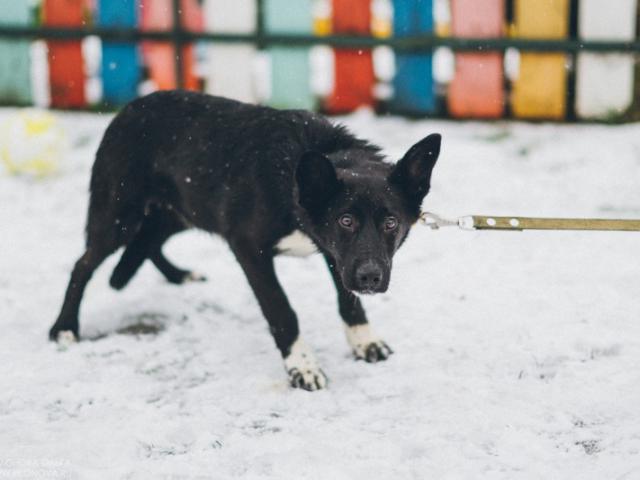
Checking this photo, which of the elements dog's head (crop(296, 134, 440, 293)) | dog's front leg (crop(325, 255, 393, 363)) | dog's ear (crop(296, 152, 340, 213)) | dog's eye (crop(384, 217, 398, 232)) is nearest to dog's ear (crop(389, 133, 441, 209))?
dog's head (crop(296, 134, 440, 293))

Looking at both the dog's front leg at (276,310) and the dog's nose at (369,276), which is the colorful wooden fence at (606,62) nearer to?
the dog's front leg at (276,310)

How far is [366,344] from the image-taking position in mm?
4426

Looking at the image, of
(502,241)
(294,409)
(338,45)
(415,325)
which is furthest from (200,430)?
(338,45)

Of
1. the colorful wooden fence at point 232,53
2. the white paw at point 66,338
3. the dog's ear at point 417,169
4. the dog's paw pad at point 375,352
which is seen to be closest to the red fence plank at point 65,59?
the colorful wooden fence at point 232,53

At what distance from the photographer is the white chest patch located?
13.4 ft

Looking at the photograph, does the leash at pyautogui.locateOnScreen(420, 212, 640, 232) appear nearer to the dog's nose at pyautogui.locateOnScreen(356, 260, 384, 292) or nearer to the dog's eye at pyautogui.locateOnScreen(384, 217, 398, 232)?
the dog's eye at pyautogui.locateOnScreen(384, 217, 398, 232)

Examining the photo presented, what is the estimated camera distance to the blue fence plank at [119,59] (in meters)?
8.30

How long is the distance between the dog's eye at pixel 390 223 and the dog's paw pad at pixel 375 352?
2.72ft

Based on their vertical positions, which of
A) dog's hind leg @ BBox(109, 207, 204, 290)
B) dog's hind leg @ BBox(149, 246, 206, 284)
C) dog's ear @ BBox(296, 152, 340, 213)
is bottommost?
dog's hind leg @ BBox(149, 246, 206, 284)

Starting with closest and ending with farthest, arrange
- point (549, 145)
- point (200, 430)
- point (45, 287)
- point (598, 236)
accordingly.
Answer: point (200, 430) < point (45, 287) < point (598, 236) < point (549, 145)

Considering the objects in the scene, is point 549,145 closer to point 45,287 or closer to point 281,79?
point 281,79

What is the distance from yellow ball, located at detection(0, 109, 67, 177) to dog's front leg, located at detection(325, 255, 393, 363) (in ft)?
13.3

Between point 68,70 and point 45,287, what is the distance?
363 centimetres

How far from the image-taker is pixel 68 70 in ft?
27.8
